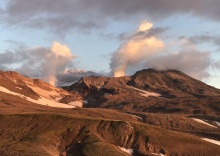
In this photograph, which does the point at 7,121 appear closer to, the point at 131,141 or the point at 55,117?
the point at 55,117

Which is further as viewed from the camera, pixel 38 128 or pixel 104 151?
pixel 38 128

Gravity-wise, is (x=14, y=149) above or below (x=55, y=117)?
below

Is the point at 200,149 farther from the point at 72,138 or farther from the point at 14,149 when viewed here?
the point at 14,149

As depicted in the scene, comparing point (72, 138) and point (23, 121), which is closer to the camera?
point (72, 138)

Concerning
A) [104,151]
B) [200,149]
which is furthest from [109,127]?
[200,149]

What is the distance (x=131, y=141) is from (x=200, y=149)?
25278 mm

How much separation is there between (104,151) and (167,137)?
107ft

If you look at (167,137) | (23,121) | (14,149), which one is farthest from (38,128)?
(167,137)

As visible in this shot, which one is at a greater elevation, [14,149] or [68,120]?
[68,120]

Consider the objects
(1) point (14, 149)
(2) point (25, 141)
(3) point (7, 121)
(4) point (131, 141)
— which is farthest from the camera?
(3) point (7, 121)

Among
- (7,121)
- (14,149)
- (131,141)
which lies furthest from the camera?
(7,121)

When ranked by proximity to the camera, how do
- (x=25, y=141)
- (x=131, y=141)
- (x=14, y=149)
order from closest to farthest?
(x=14, y=149), (x=25, y=141), (x=131, y=141)

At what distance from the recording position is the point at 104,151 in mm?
121500

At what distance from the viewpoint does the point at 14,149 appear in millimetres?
118000
